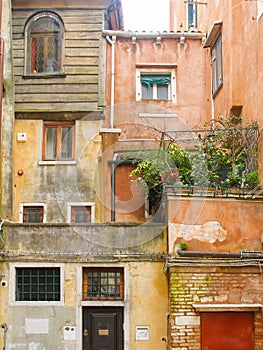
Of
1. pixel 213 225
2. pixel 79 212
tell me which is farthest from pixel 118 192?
pixel 213 225

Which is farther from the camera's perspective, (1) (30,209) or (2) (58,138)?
(2) (58,138)

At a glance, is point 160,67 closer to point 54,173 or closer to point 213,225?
point 54,173

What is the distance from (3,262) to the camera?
40.7 ft

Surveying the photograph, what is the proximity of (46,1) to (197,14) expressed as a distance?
6.52 metres

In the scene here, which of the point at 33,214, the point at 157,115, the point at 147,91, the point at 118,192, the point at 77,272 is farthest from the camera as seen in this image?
the point at 147,91

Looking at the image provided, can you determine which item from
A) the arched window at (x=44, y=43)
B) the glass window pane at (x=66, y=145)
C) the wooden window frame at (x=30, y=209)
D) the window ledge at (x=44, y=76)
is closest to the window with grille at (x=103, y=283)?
the wooden window frame at (x=30, y=209)

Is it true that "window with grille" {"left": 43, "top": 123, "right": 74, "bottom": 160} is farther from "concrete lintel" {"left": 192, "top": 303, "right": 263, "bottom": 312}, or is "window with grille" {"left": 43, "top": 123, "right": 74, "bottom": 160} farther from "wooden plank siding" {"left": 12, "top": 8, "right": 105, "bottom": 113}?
"concrete lintel" {"left": 192, "top": 303, "right": 263, "bottom": 312}

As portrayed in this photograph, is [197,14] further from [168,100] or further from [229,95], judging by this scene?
[229,95]

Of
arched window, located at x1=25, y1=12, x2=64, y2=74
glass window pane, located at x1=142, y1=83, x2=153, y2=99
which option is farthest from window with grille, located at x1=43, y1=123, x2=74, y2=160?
glass window pane, located at x1=142, y1=83, x2=153, y2=99

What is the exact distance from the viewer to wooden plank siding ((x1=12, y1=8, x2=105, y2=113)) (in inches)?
667

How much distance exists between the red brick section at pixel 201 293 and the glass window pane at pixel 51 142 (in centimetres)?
711

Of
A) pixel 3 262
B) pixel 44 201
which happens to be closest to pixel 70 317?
pixel 3 262

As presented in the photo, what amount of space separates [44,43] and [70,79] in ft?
5.03

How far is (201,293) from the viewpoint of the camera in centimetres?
1126
